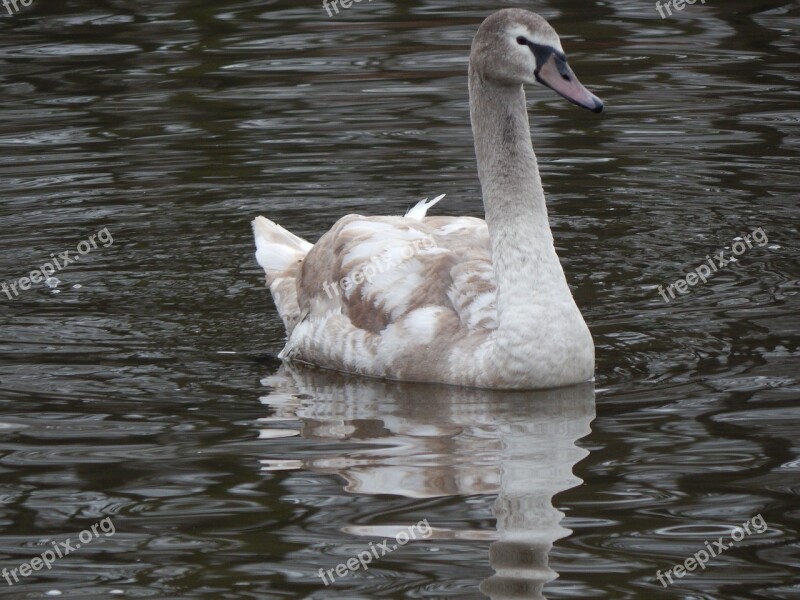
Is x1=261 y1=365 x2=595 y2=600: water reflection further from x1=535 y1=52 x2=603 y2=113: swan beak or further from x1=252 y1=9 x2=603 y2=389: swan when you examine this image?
x1=535 y1=52 x2=603 y2=113: swan beak

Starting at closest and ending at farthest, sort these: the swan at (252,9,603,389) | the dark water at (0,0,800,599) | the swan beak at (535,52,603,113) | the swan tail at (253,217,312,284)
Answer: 1. the dark water at (0,0,800,599)
2. the swan beak at (535,52,603,113)
3. the swan at (252,9,603,389)
4. the swan tail at (253,217,312,284)

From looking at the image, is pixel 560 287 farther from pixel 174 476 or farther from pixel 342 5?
pixel 342 5

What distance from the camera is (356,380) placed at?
8.62m

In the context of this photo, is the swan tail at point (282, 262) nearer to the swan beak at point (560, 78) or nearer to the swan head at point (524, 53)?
the swan head at point (524, 53)

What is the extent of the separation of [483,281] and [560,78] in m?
1.15

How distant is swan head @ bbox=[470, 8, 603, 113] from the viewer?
26.0ft

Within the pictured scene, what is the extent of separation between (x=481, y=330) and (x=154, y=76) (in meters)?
8.31

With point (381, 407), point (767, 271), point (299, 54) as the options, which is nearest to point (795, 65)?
point (299, 54)

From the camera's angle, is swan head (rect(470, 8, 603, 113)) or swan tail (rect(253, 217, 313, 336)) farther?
swan tail (rect(253, 217, 313, 336))

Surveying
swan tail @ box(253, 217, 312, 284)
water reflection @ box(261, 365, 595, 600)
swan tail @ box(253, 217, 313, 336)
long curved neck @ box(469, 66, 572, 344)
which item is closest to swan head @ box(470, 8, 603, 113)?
long curved neck @ box(469, 66, 572, 344)

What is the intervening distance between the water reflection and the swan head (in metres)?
1.49

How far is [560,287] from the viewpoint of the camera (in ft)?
26.7

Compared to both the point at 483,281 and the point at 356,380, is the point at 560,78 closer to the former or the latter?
the point at 483,281

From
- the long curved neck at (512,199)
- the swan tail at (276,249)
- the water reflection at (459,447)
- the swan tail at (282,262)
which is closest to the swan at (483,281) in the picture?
the long curved neck at (512,199)
